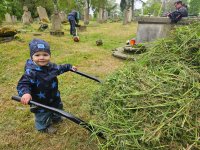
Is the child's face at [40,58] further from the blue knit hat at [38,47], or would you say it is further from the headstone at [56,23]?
the headstone at [56,23]

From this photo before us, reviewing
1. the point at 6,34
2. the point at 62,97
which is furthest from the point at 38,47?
the point at 6,34

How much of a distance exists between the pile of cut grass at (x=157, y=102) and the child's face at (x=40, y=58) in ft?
3.19

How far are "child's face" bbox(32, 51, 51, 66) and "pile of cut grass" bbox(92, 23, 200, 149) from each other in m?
0.97

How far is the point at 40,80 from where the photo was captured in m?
3.07

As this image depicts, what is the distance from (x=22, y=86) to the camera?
2.89m

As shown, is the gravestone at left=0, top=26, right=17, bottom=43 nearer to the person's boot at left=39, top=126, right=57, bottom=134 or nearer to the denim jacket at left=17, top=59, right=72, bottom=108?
the denim jacket at left=17, top=59, right=72, bottom=108

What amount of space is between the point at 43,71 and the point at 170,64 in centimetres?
165

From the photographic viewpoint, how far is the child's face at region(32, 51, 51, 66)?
Result: 3.03m

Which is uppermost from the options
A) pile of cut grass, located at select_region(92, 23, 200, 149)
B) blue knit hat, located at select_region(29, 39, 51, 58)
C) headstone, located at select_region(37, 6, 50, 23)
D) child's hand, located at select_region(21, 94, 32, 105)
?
headstone, located at select_region(37, 6, 50, 23)

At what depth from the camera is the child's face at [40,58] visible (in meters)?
3.03

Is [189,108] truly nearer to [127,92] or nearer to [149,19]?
[127,92]

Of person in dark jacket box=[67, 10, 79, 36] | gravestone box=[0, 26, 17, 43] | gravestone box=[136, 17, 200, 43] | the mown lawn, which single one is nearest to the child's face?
the mown lawn

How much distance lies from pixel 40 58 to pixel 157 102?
1.78 metres

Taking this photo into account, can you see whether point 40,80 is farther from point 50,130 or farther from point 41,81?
point 50,130
